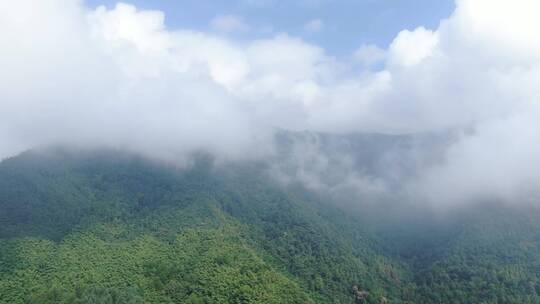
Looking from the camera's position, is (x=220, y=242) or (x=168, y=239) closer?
(x=220, y=242)

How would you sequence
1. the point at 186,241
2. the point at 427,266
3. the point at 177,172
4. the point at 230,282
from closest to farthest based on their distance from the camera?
the point at 230,282, the point at 186,241, the point at 427,266, the point at 177,172

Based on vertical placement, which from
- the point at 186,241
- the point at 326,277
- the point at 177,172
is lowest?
the point at 326,277

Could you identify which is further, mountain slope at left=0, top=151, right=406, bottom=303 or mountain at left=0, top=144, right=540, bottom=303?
mountain at left=0, top=144, right=540, bottom=303

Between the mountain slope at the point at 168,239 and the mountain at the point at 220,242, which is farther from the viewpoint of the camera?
the mountain at the point at 220,242

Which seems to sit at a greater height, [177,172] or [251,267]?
[177,172]

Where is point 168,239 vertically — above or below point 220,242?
below

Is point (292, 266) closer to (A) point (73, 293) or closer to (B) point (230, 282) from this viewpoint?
(B) point (230, 282)

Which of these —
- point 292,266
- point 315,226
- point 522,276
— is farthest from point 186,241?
point 522,276

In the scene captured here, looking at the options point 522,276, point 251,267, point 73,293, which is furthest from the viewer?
point 522,276
